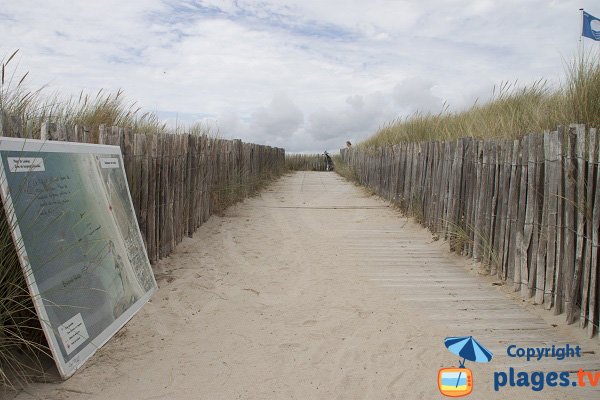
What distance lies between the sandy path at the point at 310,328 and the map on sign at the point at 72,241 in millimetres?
207

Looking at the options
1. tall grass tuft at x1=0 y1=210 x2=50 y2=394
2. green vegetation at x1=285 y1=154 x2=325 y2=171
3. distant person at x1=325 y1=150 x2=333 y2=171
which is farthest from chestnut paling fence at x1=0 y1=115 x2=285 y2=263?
distant person at x1=325 y1=150 x2=333 y2=171

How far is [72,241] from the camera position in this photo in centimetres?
321

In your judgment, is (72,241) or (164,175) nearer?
(72,241)

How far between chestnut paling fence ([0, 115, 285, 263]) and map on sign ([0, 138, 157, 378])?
1.02ft

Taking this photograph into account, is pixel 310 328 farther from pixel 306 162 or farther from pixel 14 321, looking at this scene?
pixel 306 162

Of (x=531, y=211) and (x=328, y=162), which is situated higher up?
(x=328, y=162)

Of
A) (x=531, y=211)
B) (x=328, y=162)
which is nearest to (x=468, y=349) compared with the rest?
(x=531, y=211)

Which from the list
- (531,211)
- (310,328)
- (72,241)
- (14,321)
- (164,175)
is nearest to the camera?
(14,321)

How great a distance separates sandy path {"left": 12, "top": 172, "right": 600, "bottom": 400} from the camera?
2.84 m

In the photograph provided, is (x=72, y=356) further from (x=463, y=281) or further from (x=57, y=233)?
(x=463, y=281)

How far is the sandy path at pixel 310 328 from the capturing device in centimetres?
284

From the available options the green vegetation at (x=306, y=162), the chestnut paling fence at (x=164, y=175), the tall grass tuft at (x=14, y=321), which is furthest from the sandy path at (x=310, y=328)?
the green vegetation at (x=306, y=162)

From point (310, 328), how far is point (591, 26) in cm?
669

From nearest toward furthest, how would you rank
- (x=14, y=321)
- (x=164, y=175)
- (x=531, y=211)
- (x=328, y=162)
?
(x=14, y=321) < (x=531, y=211) < (x=164, y=175) < (x=328, y=162)
